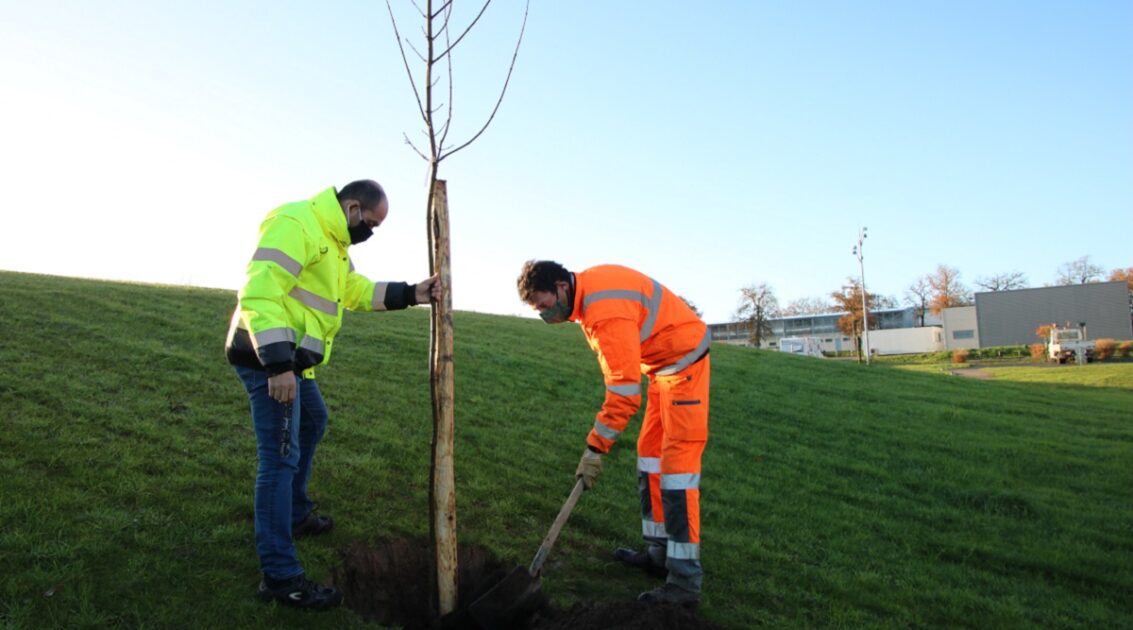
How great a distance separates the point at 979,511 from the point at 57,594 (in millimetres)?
8111

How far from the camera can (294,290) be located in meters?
3.44

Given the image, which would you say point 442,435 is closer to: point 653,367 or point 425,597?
point 425,597

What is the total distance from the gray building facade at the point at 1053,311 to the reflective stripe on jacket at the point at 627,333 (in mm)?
64320

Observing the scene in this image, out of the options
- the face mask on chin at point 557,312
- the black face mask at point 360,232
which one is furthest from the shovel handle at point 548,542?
the black face mask at point 360,232

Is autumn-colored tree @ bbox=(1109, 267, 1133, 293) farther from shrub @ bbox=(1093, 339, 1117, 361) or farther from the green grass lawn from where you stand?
the green grass lawn

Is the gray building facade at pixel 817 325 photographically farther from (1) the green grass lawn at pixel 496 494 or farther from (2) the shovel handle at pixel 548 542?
(2) the shovel handle at pixel 548 542

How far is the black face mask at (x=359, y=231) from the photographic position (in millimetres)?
3631

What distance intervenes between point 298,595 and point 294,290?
4.88 ft

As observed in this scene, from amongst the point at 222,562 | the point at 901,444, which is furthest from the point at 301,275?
the point at 901,444

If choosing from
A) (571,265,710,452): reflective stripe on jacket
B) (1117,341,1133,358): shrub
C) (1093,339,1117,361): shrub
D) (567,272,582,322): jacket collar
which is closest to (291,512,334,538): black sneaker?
(571,265,710,452): reflective stripe on jacket

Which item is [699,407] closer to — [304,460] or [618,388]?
[618,388]

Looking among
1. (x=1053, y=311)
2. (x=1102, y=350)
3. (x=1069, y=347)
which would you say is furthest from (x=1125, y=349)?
(x=1053, y=311)

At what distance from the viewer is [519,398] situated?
10.1m

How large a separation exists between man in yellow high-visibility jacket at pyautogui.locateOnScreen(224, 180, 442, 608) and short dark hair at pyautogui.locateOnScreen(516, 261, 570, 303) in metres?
0.76
